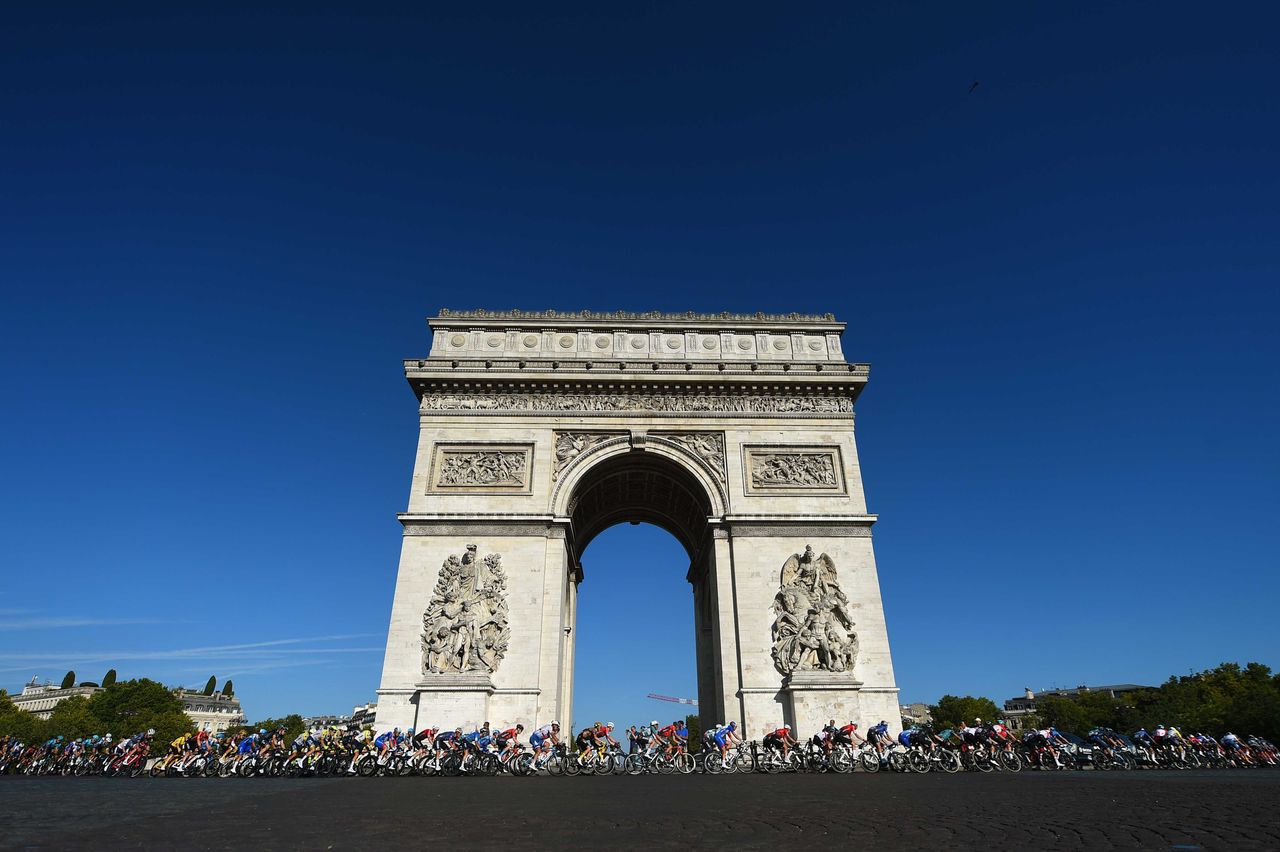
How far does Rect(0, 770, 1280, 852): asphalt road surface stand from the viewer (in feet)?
15.6

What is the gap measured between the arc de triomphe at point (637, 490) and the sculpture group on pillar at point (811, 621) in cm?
4

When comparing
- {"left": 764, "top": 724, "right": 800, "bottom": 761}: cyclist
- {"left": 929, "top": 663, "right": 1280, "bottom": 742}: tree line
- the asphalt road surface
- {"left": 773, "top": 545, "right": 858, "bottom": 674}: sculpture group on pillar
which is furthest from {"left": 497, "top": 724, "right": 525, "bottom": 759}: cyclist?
{"left": 929, "top": 663, "right": 1280, "bottom": 742}: tree line

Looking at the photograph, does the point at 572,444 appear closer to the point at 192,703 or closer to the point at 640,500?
the point at 640,500

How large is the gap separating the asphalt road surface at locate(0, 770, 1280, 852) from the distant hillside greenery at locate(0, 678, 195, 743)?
53442 millimetres

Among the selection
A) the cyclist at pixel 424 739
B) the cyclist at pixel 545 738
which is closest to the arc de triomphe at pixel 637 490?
the cyclist at pixel 424 739

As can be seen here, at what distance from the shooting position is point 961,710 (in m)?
66.6

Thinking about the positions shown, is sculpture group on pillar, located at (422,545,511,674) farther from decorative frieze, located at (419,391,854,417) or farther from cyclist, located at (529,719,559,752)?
decorative frieze, located at (419,391,854,417)

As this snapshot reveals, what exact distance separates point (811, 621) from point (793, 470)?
4.52m

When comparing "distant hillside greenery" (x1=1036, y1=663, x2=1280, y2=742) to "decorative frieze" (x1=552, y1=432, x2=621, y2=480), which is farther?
"distant hillside greenery" (x1=1036, y1=663, x2=1280, y2=742)

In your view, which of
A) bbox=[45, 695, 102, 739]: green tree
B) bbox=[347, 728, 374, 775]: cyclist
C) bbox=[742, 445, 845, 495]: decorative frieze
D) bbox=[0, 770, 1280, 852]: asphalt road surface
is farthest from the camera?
bbox=[45, 695, 102, 739]: green tree

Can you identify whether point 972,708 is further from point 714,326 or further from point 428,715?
point 428,715

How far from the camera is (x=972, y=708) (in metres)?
67.8

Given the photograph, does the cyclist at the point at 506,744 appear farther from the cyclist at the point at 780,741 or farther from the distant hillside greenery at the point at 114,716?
the distant hillside greenery at the point at 114,716

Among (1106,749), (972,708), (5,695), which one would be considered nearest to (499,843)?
(1106,749)
